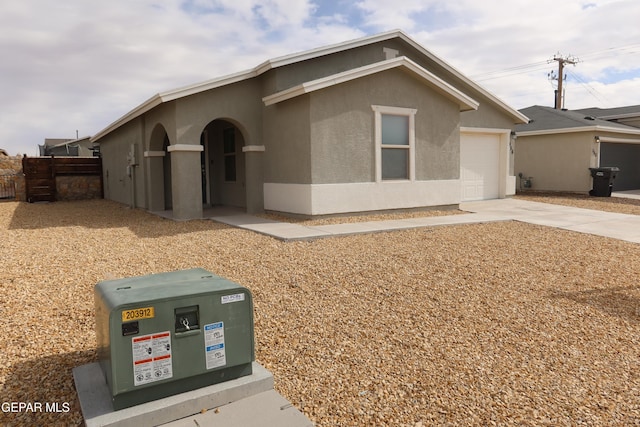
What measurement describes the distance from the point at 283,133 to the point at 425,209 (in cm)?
418

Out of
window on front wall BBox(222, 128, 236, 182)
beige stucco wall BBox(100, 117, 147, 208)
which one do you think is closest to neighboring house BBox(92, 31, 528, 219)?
window on front wall BBox(222, 128, 236, 182)

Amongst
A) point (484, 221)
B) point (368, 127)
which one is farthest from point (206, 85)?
point (484, 221)

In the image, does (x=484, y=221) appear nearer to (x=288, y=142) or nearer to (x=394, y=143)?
(x=394, y=143)

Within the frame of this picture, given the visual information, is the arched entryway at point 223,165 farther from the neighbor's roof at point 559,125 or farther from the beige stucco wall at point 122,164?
the neighbor's roof at point 559,125

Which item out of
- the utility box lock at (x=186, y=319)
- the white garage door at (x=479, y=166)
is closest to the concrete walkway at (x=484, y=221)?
the white garage door at (x=479, y=166)

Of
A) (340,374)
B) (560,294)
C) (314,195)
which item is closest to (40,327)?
(340,374)

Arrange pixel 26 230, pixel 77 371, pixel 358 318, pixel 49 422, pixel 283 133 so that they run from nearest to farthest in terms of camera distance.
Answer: pixel 49 422
pixel 77 371
pixel 358 318
pixel 26 230
pixel 283 133

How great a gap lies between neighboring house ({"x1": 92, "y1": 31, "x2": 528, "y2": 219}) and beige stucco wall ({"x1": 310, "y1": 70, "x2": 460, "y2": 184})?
24 mm

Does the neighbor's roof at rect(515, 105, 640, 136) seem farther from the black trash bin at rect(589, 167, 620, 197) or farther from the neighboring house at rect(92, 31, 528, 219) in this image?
the neighboring house at rect(92, 31, 528, 219)

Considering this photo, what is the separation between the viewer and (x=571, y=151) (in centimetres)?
1892

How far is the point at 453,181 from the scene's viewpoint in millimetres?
12477

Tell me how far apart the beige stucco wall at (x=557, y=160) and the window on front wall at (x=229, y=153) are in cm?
1323

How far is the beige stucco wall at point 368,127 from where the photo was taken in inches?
408

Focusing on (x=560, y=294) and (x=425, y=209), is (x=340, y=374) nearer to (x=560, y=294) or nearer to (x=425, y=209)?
(x=560, y=294)
